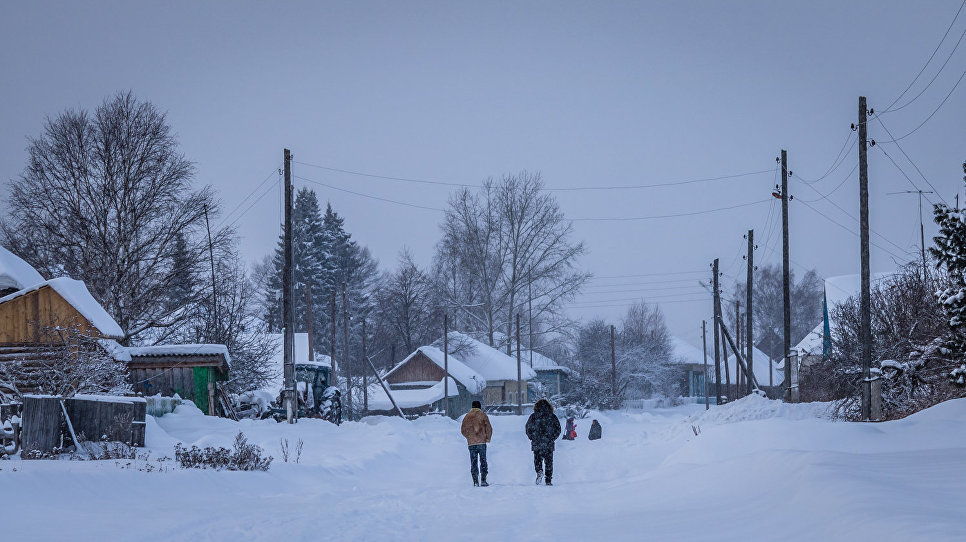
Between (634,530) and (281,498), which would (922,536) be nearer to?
(634,530)

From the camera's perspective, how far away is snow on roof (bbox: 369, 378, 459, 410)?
174ft

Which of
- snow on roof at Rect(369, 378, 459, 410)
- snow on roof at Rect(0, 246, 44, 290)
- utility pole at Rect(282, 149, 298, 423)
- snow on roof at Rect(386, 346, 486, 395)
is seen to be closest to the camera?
snow on roof at Rect(0, 246, 44, 290)

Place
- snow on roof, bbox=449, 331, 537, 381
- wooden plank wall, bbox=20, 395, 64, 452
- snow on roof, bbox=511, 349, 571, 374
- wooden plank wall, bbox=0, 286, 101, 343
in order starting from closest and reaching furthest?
1. wooden plank wall, bbox=20, 395, 64, 452
2. wooden plank wall, bbox=0, 286, 101, 343
3. snow on roof, bbox=449, 331, 537, 381
4. snow on roof, bbox=511, 349, 571, 374

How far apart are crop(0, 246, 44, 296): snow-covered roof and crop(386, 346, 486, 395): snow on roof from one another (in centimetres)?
3320

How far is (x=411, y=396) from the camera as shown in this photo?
54625mm

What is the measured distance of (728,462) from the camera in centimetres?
1310

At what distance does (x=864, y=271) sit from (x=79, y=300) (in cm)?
2034

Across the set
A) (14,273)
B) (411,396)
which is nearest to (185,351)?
(14,273)

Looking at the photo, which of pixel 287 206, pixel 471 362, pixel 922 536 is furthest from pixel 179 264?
pixel 471 362

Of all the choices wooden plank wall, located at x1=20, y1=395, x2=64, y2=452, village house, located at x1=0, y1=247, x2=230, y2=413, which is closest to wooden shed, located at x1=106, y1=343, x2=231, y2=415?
village house, located at x1=0, y1=247, x2=230, y2=413

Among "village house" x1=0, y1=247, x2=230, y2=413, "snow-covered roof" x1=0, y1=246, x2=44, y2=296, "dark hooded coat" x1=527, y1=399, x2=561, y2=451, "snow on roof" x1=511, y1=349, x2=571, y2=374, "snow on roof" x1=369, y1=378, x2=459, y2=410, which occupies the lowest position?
"snow on roof" x1=369, y1=378, x2=459, y2=410

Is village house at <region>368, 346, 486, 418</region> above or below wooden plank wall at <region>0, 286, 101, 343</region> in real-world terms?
below

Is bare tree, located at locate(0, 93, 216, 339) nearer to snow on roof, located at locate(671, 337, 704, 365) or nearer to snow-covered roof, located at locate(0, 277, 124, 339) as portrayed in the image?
snow-covered roof, located at locate(0, 277, 124, 339)

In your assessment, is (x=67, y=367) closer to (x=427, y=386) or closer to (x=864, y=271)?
(x=864, y=271)
